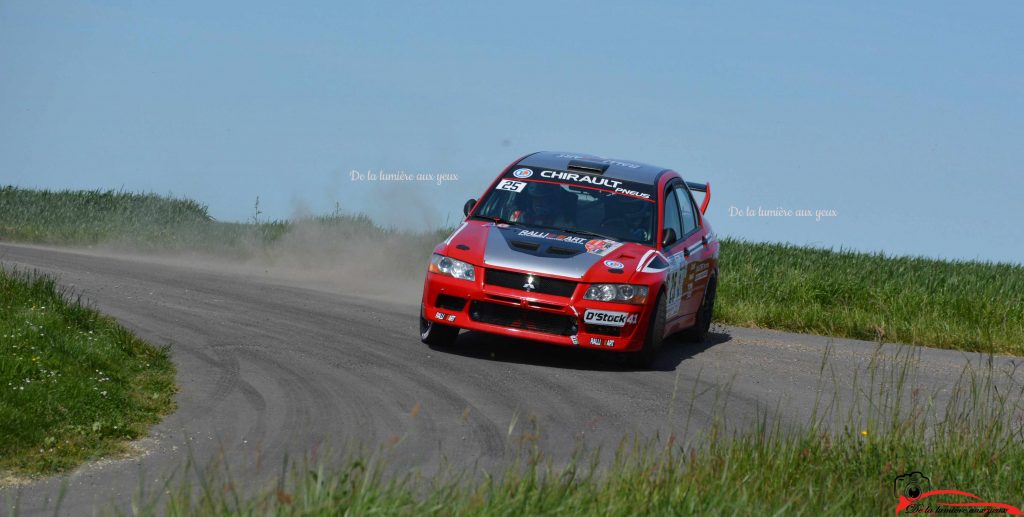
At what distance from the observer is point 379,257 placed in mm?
21797

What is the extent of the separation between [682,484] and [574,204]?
6.61m

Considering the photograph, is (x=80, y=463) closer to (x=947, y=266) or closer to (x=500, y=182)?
(x=500, y=182)

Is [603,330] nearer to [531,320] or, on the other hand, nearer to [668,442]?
[531,320]

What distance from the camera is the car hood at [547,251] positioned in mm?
11234

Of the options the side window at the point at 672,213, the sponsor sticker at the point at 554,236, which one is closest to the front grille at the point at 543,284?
the sponsor sticker at the point at 554,236

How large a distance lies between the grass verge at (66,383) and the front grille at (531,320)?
2.72 metres

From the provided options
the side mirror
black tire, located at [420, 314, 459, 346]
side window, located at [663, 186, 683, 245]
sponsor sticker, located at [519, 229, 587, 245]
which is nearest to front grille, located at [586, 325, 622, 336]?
sponsor sticker, located at [519, 229, 587, 245]

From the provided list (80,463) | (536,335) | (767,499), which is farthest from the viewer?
(536,335)

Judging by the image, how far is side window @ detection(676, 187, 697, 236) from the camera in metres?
13.5

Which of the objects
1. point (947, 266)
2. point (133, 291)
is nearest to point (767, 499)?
point (133, 291)

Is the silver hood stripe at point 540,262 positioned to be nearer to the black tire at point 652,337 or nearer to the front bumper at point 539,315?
the front bumper at point 539,315

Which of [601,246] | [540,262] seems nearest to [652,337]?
[601,246]

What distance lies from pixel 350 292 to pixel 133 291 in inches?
125

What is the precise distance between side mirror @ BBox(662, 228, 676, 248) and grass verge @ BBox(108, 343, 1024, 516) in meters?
3.98
